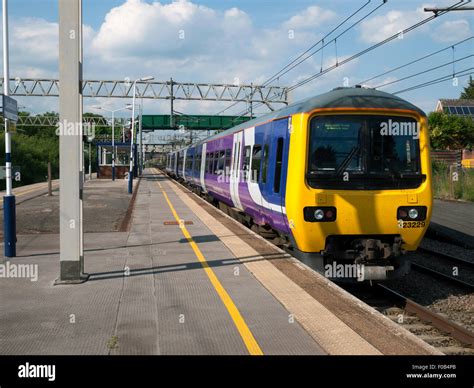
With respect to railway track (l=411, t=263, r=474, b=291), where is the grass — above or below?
above

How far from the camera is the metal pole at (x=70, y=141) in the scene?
7.31 m

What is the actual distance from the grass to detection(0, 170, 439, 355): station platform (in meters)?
16.2

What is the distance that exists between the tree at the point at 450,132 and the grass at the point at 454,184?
1752cm

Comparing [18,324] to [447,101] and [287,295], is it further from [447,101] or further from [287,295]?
[447,101]

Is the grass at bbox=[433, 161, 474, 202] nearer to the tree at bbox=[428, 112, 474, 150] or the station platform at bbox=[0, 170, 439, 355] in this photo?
the station platform at bbox=[0, 170, 439, 355]

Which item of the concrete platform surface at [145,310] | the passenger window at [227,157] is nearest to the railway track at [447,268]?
the concrete platform surface at [145,310]

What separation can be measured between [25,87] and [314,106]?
3437cm

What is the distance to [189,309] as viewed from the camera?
6152 mm

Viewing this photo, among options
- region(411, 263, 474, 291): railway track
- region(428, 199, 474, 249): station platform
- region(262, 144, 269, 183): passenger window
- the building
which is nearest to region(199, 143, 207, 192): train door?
region(428, 199, 474, 249): station platform

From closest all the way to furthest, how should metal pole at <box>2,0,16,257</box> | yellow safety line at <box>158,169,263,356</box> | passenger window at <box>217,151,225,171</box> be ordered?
1. yellow safety line at <box>158,169,263,356</box>
2. metal pole at <box>2,0,16,257</box>
3. passenger window at <box>217,151,225,171</box>

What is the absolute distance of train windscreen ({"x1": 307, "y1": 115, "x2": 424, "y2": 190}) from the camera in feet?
26.2

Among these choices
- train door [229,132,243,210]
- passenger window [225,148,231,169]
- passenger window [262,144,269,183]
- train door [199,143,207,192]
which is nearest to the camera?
passenger window [262,144,269,183]

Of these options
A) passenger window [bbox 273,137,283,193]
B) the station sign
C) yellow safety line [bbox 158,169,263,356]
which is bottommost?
yellow safety line [bbox 158,169,263,356]
